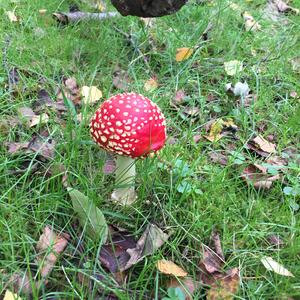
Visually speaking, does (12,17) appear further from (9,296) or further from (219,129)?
(9,296)

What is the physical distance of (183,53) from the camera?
11.0 feet

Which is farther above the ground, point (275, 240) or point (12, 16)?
point (12, 16)

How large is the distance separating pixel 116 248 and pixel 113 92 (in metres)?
1.27

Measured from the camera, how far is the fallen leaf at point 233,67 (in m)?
3.31

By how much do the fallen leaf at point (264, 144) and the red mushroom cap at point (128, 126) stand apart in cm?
89

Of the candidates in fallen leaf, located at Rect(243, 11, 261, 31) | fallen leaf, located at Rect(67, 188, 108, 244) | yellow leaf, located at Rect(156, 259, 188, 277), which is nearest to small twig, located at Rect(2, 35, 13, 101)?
fallen leaf, located at Rect(67, 188, 108, 244)

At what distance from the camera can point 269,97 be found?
319 centimetres

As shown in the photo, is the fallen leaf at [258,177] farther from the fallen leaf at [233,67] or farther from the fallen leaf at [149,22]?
the fallen leaf at [149,22]

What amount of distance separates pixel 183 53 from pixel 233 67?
383 mm

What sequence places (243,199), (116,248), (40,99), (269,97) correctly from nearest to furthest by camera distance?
(116,248) → (243,199) → (40,99) → (269,97)

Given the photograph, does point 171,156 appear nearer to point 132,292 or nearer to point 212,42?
point 132,292

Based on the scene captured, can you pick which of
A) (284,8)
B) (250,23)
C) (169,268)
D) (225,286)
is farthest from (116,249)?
(284,8)

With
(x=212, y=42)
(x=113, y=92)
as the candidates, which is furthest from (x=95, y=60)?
(x=212, y=42)

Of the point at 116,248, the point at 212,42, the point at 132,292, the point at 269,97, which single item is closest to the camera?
the point at 132,292
